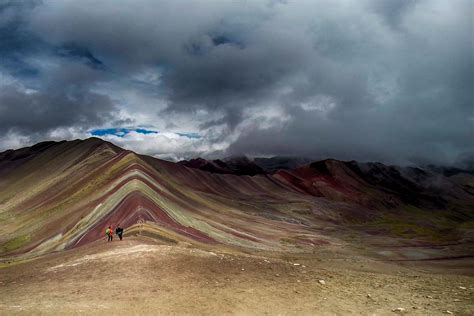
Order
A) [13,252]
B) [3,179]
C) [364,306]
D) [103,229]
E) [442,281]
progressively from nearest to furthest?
[364,306]
[442,281]
[103,229]
[13,252]
[3,179]

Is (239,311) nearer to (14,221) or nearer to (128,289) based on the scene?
(128,289)

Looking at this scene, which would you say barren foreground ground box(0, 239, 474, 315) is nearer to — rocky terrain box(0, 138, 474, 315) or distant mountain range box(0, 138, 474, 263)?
rocky terrain box(0, 138, 474, 315)

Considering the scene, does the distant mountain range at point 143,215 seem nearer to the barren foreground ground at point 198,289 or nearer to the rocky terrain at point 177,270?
the rocky terrain at point 177,270

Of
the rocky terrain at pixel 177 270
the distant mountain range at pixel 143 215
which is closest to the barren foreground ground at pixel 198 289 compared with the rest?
the rocky terrain at pixel 177 270

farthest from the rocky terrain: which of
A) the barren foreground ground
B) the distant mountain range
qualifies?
the distant mountain range

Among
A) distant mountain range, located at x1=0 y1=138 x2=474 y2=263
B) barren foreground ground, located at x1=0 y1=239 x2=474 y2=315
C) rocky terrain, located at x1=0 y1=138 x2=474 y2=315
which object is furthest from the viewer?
distant mountain range, located at x1=0 y1=138 x2=474 y2=263

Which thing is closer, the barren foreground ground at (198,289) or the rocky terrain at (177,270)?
the barren foreground ground at (198,289)

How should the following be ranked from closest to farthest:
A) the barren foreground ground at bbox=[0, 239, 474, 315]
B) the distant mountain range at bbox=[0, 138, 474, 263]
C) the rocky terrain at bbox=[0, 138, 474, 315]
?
the barren foreground ground at bbox=[0, 239, 474, 315]
the rocky terrain at bbox=[0, 138, 474, 315]
the distant mountain range at bbox=[0, 138, 474, 263]

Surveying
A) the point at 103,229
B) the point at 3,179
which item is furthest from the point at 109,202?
the point at 3,179

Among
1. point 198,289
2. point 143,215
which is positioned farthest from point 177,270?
point 143,215
